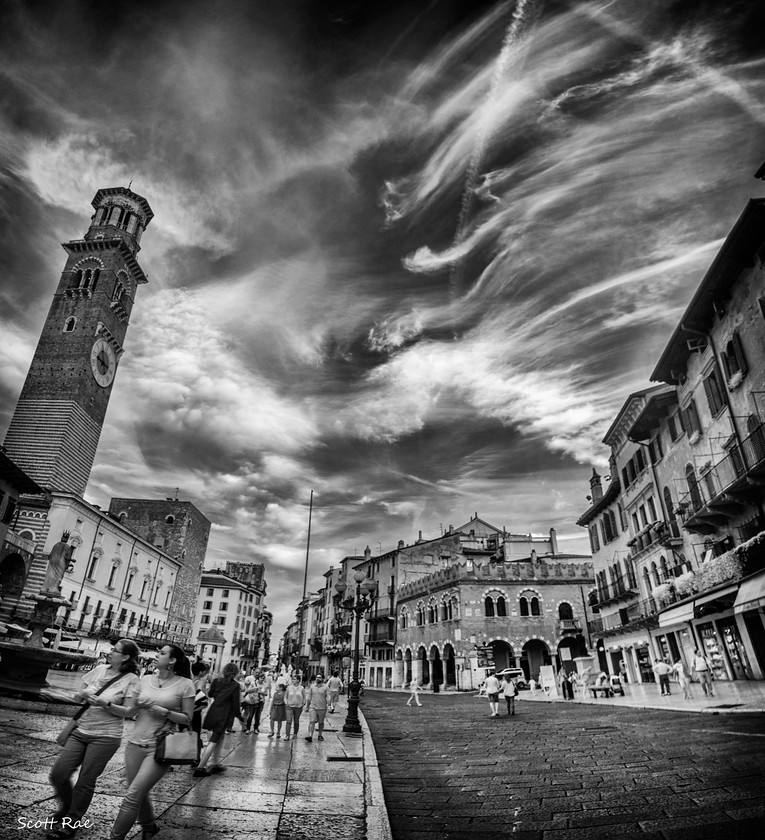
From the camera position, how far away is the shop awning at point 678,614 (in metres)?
17.9

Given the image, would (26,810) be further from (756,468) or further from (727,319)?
(727,319)

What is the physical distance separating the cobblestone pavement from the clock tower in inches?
1533

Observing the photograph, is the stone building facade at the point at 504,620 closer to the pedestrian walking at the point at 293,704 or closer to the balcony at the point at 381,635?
the balcony at the point at 381,635

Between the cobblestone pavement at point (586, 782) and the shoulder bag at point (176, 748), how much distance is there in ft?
6.77

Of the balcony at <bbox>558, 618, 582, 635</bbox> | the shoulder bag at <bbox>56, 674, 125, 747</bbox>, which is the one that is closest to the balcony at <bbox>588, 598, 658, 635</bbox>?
the balcony at <bbox>558, 618, 582, 635</bbox>

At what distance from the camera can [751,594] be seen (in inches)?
532

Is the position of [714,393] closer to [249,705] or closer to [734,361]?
[734,361]

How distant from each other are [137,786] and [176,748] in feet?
1.07

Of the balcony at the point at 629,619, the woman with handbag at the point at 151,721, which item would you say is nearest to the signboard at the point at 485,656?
the balcony at the point at 629,619

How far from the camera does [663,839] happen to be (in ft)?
13.8

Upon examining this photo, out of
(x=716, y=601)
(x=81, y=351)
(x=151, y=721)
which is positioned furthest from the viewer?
(x=81, y=351)

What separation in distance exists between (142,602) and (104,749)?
5422 cm

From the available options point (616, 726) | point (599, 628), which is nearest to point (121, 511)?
point (599, 628)

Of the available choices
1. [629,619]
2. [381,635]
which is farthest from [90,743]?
[381,635]
